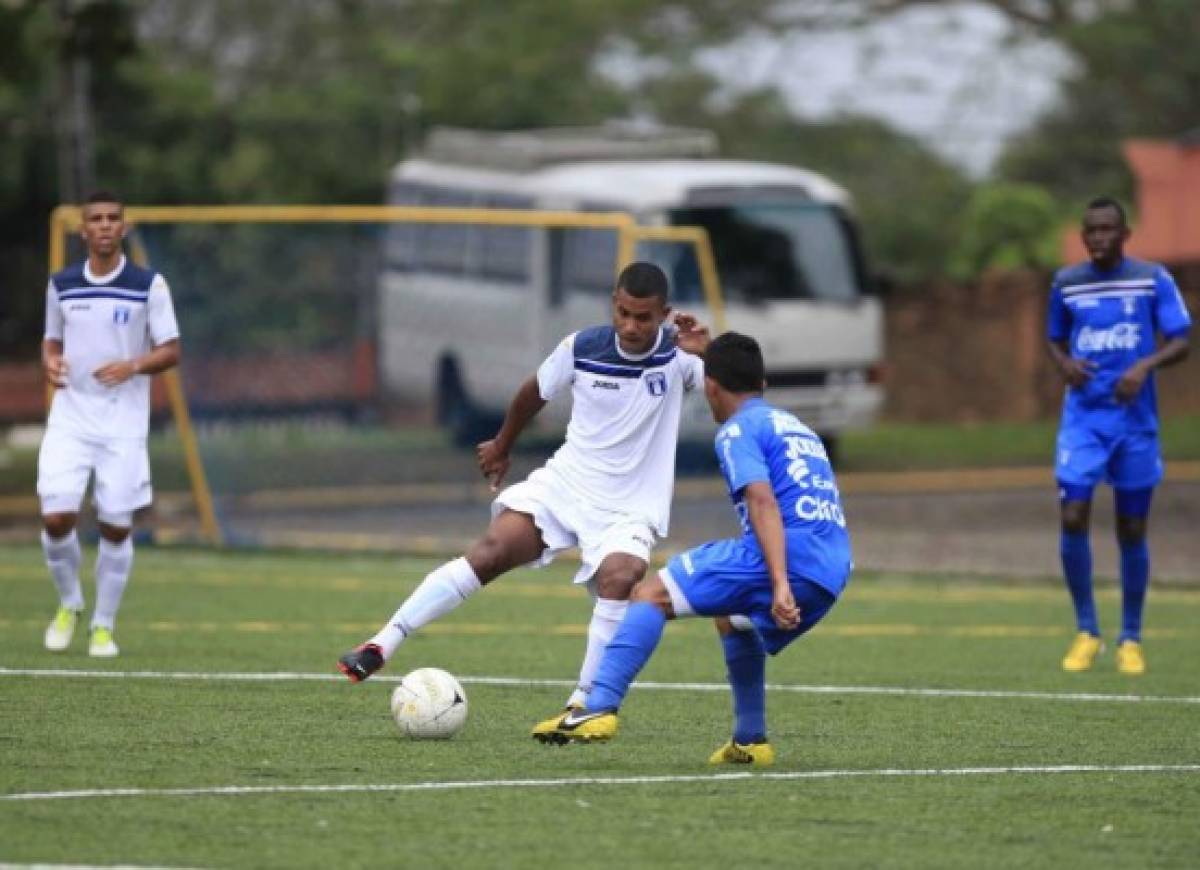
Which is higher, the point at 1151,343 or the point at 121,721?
the point at 1151,343

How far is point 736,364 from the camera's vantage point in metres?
9.41

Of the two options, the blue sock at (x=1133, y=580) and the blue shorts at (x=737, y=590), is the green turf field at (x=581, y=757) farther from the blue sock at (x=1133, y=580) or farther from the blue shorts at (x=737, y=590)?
the blue shorts at (x=737, y=590)

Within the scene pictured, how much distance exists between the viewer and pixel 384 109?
42.4m

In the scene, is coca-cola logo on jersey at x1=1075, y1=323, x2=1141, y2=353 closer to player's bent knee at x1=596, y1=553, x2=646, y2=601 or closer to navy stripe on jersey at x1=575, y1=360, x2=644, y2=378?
navy stripe on jersey at x1=575, y1=360, x2=644, y2=378

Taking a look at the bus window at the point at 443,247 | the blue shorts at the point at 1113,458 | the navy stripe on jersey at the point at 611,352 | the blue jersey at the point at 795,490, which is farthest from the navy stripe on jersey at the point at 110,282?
the bus window at the point at 443,247

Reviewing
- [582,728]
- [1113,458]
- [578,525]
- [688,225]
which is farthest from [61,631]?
[688,225]

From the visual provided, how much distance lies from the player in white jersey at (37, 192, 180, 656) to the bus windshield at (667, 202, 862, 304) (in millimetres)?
15454

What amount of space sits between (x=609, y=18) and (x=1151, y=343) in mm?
28330

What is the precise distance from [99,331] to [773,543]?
5.40 m

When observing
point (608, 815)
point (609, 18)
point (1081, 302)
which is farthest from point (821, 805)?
point (609, 18)

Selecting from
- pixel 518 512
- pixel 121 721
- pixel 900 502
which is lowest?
pixel 900 502

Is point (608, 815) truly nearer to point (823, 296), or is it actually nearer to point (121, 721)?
point (121, 721)

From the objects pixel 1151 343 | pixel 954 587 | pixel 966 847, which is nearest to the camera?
pixel 966 847

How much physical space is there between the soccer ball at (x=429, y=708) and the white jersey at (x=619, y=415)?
115 cm
